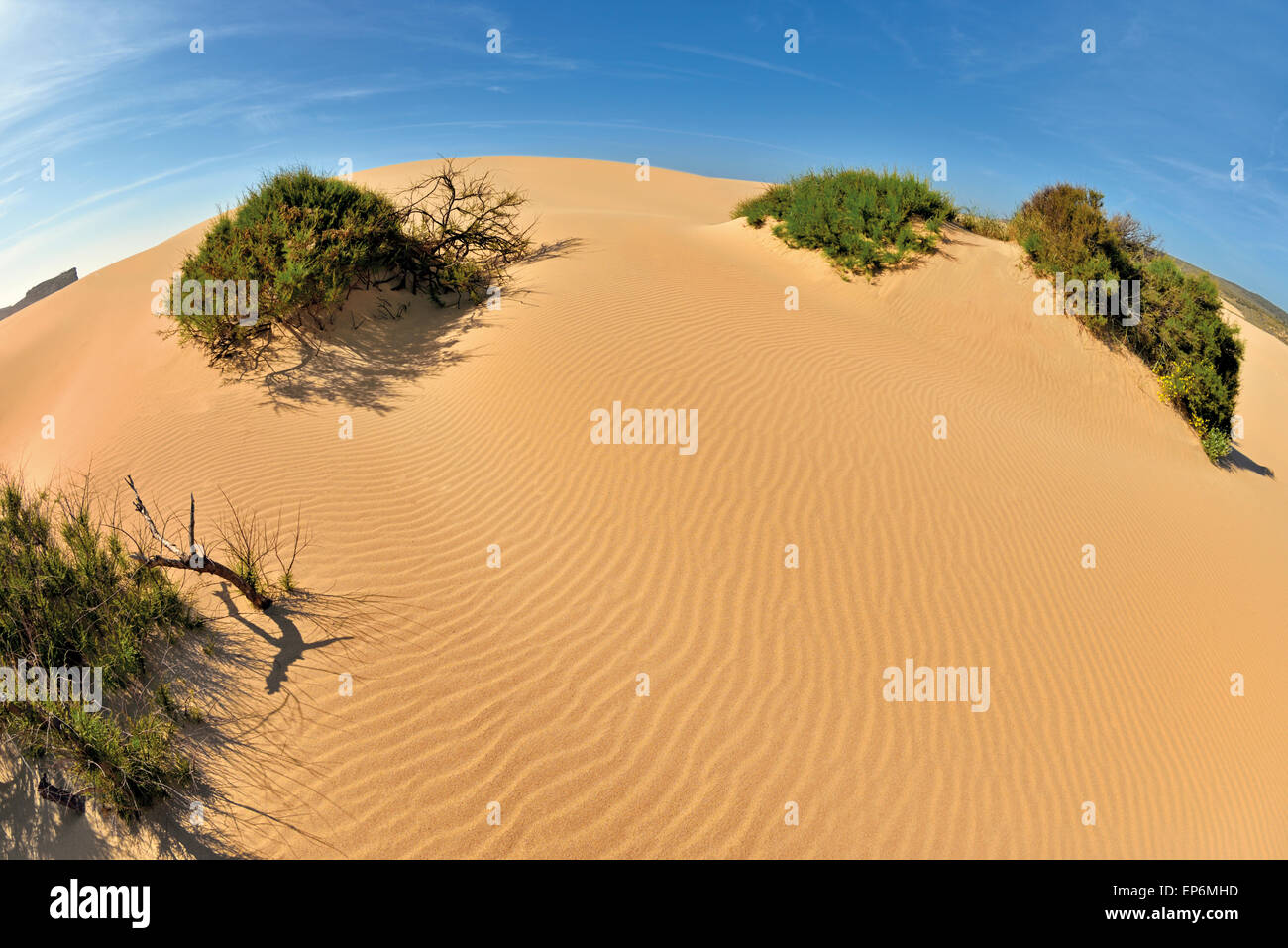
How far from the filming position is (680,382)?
7375 millimetres

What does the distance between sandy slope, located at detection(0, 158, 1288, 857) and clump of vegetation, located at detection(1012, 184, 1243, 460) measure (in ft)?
3.06

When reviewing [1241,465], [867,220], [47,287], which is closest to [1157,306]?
[1241,465]

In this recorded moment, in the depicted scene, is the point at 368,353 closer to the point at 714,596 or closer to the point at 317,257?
the point at 317,257

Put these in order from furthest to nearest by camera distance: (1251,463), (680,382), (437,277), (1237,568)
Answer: (437,277)
(1251,463)
(680,382)
(1237,568)

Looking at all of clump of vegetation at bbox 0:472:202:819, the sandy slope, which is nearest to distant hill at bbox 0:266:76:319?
the sandy slope

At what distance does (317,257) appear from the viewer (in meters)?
9.84

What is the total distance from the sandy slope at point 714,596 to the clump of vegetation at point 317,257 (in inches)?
49.5

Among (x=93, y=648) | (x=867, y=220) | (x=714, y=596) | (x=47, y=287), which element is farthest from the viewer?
(x=47, y=287)

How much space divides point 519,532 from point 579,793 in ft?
8.70

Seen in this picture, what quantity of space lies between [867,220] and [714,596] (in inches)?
483

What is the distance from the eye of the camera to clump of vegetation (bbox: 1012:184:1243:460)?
9.94 metres

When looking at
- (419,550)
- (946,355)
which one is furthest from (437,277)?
(946,355)

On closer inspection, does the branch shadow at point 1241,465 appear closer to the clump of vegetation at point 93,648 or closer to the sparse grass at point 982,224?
the sparse grass at point 982,224
